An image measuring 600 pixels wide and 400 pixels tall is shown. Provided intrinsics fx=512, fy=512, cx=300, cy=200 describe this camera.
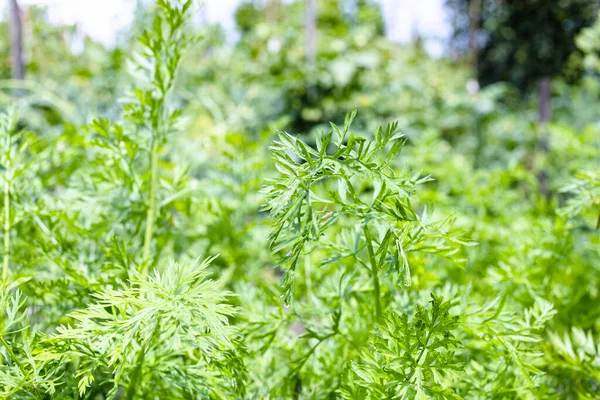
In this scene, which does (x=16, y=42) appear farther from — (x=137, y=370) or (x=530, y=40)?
(x=530, y=40)

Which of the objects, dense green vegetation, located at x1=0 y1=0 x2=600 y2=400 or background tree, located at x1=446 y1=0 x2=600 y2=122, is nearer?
dense green vegetation, located at x1=0 y1=0 x2=600 y2=400

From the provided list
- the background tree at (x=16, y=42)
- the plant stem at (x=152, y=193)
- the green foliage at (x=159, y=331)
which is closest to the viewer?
the green foliage at (x=159, y=331)

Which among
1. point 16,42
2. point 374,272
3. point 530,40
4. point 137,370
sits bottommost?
point 137,370

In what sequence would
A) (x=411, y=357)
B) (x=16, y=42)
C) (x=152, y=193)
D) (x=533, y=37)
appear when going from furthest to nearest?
(x=533, y=37), (x=16, y=42), (x=152, y=193), (x=411, y=357)

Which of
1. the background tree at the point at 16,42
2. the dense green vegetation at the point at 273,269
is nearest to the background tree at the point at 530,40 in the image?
the dense green vegetation at the point at 273,269

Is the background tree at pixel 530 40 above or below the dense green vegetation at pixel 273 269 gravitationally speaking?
above

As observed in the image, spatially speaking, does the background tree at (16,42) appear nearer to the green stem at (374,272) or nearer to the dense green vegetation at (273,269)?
the dense green vegetation at (273,269)

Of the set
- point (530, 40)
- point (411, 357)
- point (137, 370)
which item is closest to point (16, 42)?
point (137, 370)

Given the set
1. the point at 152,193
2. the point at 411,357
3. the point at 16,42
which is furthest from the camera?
the point at 16,42

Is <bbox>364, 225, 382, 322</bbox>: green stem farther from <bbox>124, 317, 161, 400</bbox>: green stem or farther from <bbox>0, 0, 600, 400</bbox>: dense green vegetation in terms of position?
<bbox>124, 317, 161, 400</bbox>: green stem

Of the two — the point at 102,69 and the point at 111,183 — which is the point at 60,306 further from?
the point at 102,69

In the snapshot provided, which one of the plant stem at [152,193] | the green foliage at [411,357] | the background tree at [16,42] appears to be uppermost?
the background tree at [16,42]

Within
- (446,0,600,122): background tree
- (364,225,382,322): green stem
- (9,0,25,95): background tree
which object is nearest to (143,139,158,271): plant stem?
(364,225,382,322): green stem

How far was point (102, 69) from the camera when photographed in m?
2.78
